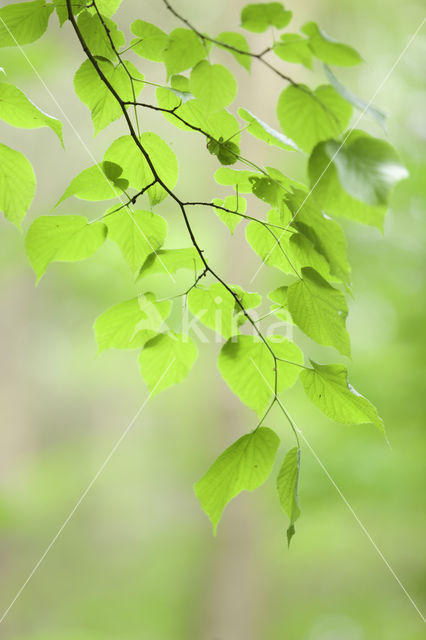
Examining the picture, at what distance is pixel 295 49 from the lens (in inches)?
16.5

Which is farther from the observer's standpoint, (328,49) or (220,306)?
(220,306)

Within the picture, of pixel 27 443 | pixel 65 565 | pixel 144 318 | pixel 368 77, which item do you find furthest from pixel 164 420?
pixel 144 318

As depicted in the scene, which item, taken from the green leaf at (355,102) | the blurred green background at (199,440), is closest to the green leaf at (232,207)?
the green leaf at (355,102)

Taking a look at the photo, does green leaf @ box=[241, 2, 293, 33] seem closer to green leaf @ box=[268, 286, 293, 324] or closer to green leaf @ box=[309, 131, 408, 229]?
green leaf @ box=[309, 131, 408, 229]

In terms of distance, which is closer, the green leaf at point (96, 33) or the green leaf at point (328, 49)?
the green leaf at point (328, 49)

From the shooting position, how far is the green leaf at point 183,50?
47cm

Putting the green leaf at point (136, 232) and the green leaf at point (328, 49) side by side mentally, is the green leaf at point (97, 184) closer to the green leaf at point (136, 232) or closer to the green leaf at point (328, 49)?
the green leaf at point (136, 232)

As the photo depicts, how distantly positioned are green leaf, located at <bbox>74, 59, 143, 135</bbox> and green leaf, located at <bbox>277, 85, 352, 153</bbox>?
222 millimetres

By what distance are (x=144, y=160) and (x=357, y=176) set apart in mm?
301

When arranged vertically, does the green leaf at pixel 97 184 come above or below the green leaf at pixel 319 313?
above

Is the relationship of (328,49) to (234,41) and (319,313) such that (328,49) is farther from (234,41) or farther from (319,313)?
(319,313)

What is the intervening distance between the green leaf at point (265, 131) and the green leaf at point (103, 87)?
0.12 m

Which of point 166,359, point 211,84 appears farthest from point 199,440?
point 211,84

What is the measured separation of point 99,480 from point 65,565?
79cm
